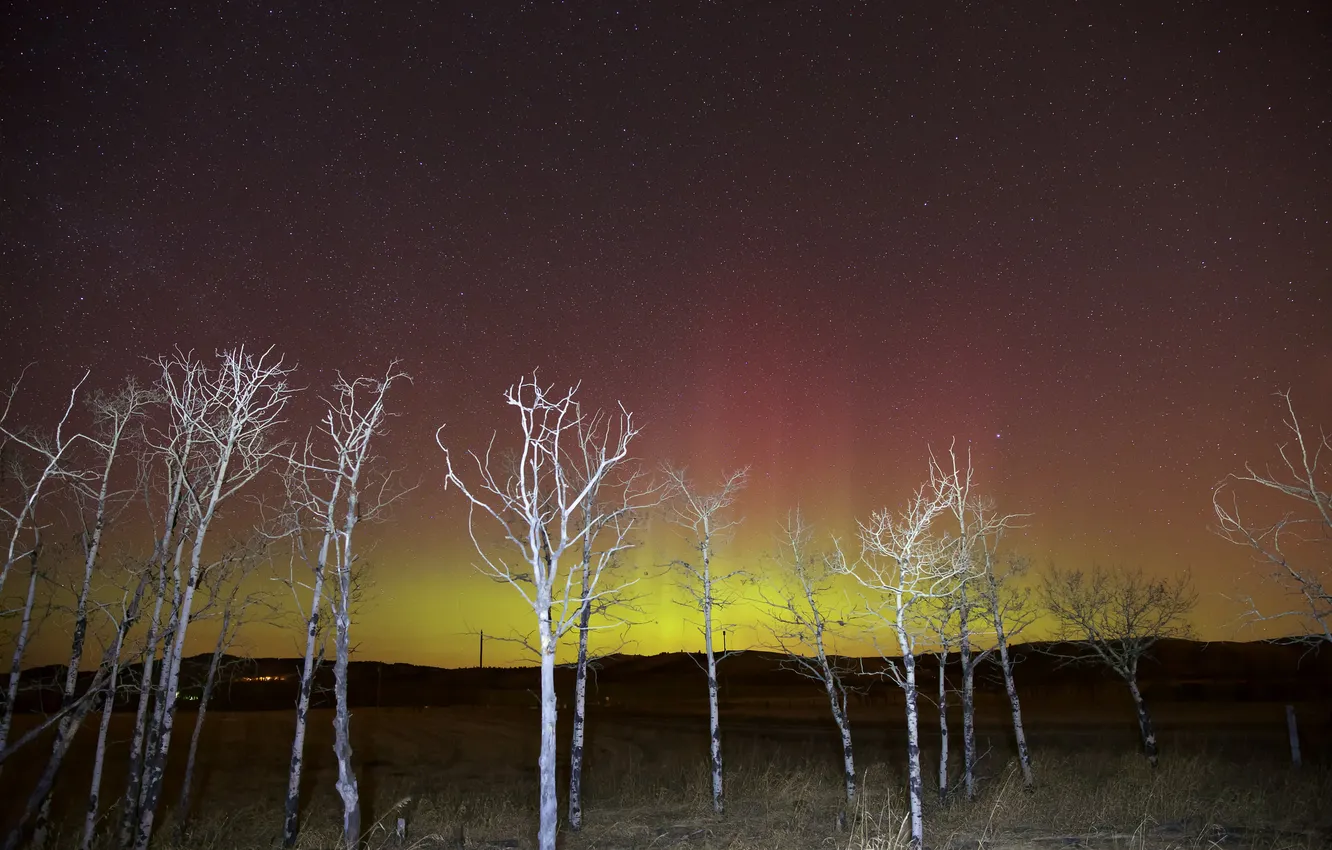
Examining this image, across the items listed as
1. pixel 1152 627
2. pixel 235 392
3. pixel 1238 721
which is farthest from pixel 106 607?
pixel 1238 721

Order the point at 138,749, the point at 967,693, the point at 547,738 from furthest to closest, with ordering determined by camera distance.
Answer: the point at 967,693
the point at 138,749
the point at 547,738

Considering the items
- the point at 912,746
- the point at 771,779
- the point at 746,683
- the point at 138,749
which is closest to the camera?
the point at 912,746

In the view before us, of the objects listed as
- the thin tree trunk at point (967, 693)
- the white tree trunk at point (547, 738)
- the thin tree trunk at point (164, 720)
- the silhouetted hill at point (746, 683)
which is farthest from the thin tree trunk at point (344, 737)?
the thin tree trunk at point (967, 693)

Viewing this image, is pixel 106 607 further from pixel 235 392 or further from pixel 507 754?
pixel 507 754

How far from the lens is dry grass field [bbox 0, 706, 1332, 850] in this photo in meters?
19.0

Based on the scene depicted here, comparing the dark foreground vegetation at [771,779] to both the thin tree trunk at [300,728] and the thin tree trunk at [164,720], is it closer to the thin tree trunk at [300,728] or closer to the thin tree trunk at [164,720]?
the thin tree trunk at [300,728]

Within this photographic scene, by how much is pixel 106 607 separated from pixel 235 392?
5.16 m

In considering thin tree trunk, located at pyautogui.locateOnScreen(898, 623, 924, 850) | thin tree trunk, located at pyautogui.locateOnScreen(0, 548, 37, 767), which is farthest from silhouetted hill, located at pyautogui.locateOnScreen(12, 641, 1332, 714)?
thin tree trunk, located at pyautogui.locateOnScreen(898, 623, 924, 850)

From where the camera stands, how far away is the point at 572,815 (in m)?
21.4

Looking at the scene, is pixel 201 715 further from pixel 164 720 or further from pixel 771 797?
pixel 771 797

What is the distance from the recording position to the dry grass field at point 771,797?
62.2 ft

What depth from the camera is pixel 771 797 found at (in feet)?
81.9

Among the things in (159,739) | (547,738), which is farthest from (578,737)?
(159,739)

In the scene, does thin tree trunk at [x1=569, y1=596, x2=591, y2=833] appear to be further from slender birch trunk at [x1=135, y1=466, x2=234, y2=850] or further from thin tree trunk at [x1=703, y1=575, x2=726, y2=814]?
slender birch trunk at [x1=135, y1=466, x2=234, y2=850]
